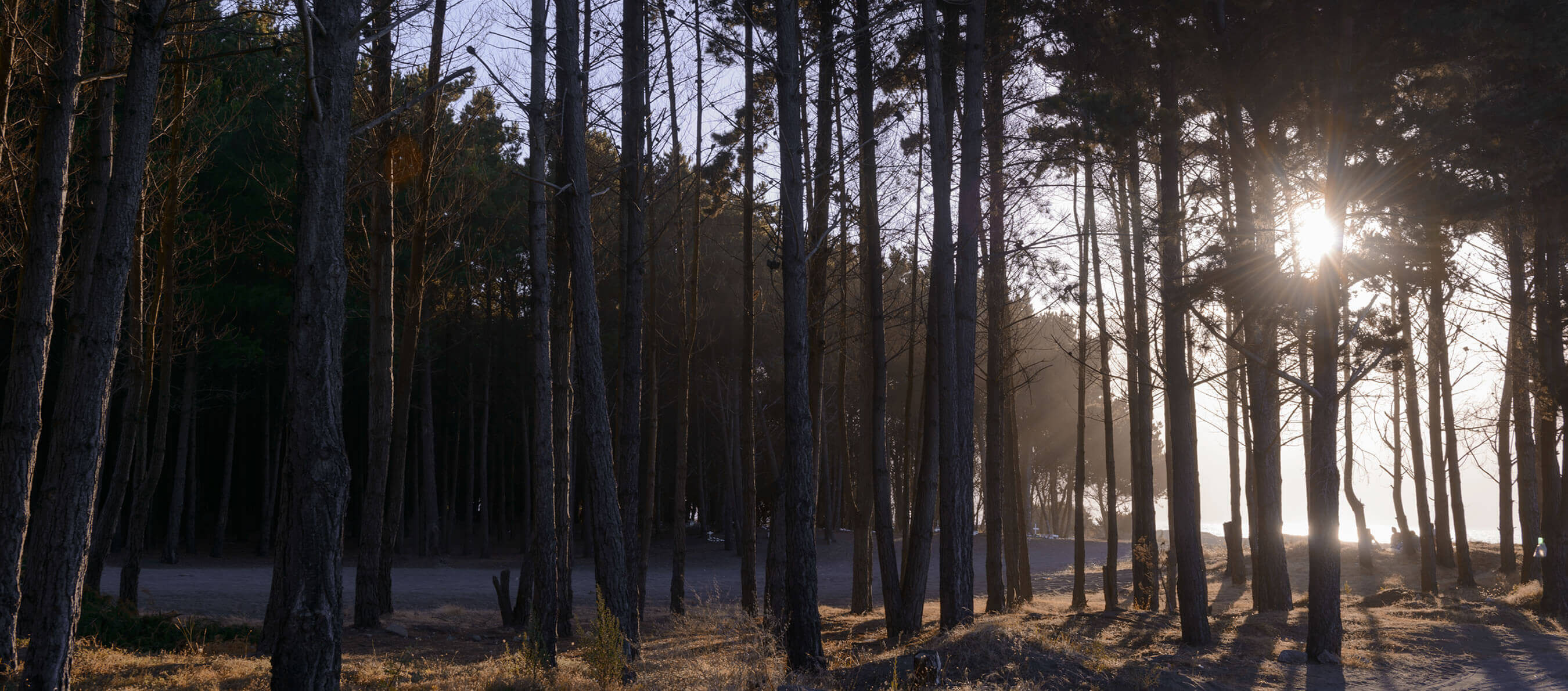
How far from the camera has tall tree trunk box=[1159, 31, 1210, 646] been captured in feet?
40.8

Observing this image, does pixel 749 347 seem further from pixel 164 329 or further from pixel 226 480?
pixel 226 480

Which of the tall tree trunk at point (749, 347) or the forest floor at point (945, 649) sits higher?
the tall tree trunk at point (749, 347)

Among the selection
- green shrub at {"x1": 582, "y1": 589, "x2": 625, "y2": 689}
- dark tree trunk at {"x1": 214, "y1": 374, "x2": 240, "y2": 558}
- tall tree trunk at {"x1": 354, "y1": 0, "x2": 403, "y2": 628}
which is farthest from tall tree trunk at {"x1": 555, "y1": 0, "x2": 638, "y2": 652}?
dark tree trunk at {"x1": 214, "y1": 374, "x2": 240, "y2": 558}

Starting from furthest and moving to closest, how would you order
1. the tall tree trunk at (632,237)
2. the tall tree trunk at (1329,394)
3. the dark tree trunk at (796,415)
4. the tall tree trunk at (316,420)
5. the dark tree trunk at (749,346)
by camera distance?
the dark tree trunk at (749,346)
the tall tree trunk at (632,237)
the tall tree trunk at (1329,394)
the dark tree trunk at (796,415)
the tall tree trunk at (316,420)

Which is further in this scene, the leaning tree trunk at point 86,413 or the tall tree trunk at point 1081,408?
the tall tree trunk at point 1081,408

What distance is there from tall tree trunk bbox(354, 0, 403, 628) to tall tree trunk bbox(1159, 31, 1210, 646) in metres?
10.5

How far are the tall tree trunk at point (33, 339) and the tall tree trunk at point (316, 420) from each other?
1564 millimetres

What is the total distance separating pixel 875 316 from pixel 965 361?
76.2 inches

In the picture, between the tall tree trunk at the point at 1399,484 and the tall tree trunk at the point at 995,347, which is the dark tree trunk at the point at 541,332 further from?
the tall tree trunk at the point at 1399,484

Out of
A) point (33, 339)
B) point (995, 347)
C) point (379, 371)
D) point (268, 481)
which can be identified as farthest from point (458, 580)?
point (33, 339)

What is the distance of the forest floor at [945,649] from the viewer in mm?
8492

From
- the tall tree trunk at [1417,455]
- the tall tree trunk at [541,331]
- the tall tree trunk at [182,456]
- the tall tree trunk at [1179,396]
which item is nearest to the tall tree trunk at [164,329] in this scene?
the tall tree trunk at [541,331]

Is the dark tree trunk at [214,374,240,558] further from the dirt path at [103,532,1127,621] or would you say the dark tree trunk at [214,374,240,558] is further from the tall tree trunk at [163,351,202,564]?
the tall tree trunk at [163,351,202,564]

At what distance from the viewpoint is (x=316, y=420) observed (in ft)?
20.4
